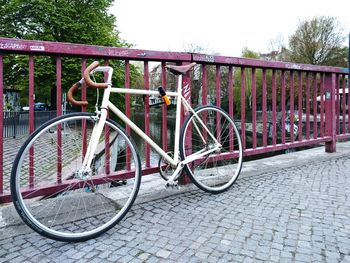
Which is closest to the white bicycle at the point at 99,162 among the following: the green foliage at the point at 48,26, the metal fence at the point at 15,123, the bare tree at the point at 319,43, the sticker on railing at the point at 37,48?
the sticker on railing at the point at 37,48

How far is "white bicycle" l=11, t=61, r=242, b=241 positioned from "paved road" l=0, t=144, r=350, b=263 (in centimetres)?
13

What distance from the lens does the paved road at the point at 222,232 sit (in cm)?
204

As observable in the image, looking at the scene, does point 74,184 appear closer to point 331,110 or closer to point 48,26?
point 331,110

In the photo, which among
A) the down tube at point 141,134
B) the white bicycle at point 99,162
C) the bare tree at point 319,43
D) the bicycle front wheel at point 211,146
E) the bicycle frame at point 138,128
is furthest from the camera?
the bare tree at point 319,43

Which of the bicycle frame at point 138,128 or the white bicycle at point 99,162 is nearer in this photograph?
the white bicycle at point 99,162

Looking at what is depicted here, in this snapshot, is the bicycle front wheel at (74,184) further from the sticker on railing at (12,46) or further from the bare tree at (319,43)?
the bare tree at (319,43)

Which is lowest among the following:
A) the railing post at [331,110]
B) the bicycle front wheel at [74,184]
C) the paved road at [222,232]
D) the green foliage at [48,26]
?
the paved road at [222,232]

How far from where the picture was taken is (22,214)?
2119mm

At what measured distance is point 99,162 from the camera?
282cm

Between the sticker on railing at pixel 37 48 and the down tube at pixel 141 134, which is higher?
the sticker on railing at pixel 37 48

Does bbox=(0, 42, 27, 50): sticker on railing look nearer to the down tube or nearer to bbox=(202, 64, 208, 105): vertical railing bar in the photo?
the down tube

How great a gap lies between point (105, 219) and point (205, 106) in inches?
61.3

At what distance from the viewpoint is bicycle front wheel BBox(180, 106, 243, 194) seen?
3.37 m

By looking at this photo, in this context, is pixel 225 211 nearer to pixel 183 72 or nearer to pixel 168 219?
pixel 168 219
